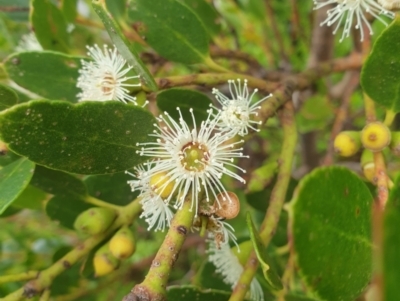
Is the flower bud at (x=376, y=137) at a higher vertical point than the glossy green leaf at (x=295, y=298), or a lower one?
Result: higher

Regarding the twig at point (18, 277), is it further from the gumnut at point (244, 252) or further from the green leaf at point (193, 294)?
the gumnut at point (244, 252)

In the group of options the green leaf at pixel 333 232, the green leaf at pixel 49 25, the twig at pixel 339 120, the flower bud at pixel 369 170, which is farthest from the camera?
the twig at pixel 339 120

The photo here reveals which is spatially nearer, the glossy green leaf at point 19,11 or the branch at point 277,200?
the branch at point 277,200

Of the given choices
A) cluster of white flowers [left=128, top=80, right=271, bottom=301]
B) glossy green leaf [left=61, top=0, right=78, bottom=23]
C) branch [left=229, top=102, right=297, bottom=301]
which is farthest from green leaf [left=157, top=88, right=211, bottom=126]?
glossy green leaf [left=61, top=0, right=78, bottom=23]

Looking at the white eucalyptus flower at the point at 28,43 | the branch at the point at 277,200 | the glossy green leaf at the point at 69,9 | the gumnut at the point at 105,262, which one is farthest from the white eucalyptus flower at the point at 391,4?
the white eucalyptus flower at the point at 28,43

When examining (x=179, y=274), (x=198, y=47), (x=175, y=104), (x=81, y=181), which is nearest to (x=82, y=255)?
(x=81, y=181)

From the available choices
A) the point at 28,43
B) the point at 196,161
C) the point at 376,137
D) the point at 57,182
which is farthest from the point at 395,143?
the point at 28,43
